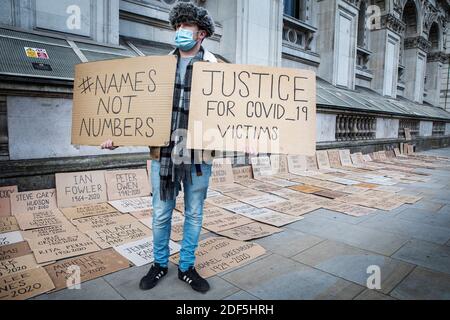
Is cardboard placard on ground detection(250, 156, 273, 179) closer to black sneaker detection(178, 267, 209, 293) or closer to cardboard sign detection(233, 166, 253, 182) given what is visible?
cardboard sign detection(233, 166, 253, 182)

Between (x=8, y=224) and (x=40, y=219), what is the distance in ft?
0.99

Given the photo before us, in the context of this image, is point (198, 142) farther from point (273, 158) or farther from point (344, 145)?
point (344, 145)

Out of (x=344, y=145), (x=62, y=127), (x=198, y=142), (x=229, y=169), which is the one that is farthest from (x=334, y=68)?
(x=198, y=142)

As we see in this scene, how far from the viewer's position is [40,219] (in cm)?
354

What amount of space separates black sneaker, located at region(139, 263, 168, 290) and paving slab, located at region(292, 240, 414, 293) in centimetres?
122

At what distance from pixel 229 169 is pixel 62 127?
2924 mm

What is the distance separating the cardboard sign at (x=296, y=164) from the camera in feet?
23.7

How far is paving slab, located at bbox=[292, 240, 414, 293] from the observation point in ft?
8.21

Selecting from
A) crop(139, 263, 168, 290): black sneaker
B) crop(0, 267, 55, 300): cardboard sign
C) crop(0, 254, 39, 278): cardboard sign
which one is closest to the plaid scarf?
crop(139, 263, 168, 290): black sneaker

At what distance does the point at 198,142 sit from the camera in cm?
210

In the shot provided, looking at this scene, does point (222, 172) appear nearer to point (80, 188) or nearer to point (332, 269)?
point (80, 188)

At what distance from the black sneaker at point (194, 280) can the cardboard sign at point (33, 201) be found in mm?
2395

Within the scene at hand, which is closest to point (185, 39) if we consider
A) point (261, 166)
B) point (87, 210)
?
point (87, 210)

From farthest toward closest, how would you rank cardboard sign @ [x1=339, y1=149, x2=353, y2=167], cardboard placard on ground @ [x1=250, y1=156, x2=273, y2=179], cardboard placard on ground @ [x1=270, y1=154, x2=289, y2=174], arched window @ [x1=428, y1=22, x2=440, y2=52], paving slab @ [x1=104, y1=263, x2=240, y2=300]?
arched window @ [x1=428, y1=22, x2=440, y2=52], cardboard sign @ [x1=339, y1=149, x2=353, y2=167], cardboard placard on ground @ [x1=270, y1=154, x2=289, y2=174], cardboard placard on ground @ [x1=250, y1=156, x2=273, y2=179], paving slab @ [x1=104, y1=263, x2=240, y2=300]
